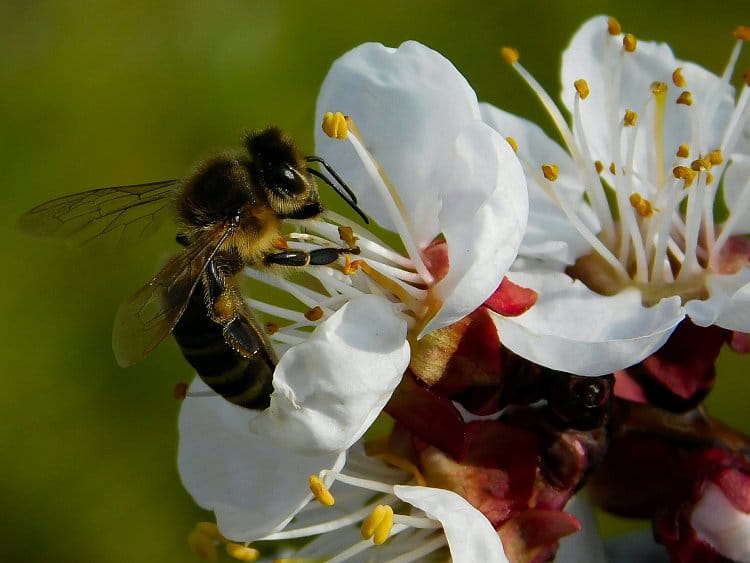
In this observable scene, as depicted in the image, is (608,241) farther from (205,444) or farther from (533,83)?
(205,444)

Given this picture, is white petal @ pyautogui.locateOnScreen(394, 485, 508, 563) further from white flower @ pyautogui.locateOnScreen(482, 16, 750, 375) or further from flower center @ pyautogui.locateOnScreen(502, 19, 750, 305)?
flower center @ pyautogui.locateOnScreen(502, 19, 750, 305)

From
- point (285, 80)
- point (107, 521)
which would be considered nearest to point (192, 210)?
point (107, 521)

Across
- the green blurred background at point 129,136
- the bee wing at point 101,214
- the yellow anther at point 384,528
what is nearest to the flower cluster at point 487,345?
the yellow anther at point 384,528

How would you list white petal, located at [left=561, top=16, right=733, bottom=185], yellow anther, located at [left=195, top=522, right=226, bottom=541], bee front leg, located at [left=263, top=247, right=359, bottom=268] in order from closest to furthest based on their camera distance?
1. bee front leg, located at [left=263, top=247, right=359, bottom=268]
2. yellow anther, located at [left=195, top=522, right=226, bottom=541]
3. white petal, located at [left=561, top=16, right=733, bottom=185]

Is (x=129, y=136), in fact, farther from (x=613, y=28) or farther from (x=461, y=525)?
(x=461, y=525)

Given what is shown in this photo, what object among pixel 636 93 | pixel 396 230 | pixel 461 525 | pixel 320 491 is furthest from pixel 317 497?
pixel 636 93

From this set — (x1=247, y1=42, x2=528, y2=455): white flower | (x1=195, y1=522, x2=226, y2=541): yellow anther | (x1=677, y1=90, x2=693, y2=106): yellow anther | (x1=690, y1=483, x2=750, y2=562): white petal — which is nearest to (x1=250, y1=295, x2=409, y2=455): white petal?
(x1=247, y1=42, x2=528, y2=455): white flower
